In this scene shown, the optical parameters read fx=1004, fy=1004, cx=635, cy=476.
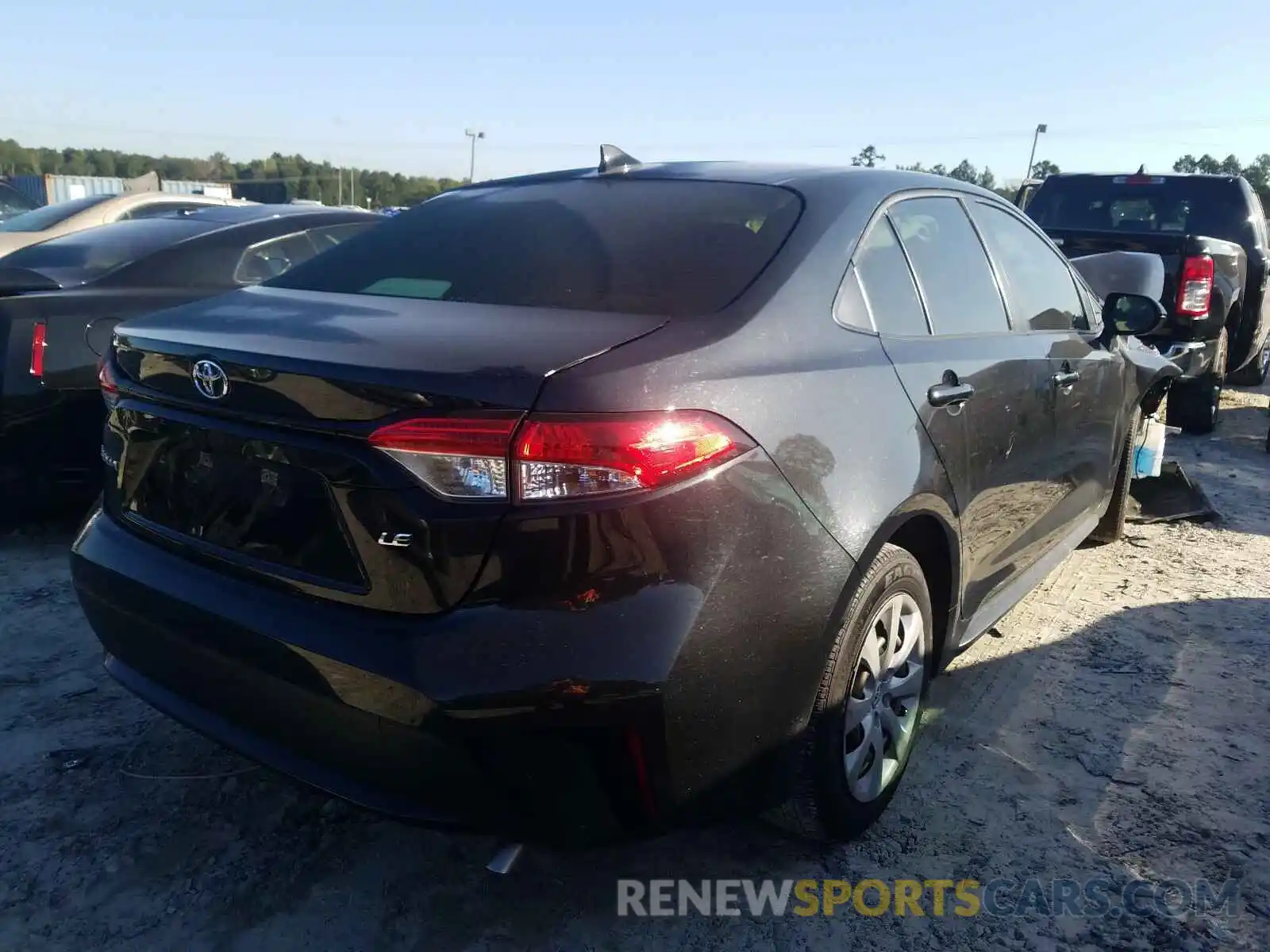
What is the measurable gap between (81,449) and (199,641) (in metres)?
2.44

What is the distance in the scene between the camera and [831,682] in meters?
2.16

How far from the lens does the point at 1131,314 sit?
12.5 feet

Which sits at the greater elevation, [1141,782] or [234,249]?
[234,249]

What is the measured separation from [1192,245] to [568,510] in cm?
650

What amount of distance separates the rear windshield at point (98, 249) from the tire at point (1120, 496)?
14.5 ft

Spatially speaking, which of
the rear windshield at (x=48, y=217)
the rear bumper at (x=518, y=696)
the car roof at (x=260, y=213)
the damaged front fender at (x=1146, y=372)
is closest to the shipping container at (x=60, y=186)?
the rear windshield at (x=48, y=217)

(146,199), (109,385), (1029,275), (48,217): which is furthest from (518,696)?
(146,199)

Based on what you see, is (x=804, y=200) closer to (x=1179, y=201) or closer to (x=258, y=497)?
(x=258, y=497)

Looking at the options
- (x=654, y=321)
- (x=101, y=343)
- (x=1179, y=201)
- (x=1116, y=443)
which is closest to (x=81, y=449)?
(x=101, y=343)

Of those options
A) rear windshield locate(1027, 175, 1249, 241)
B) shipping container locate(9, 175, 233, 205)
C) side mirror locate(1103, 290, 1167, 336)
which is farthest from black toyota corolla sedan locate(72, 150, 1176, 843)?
shipping container locate(9, 175, 233, 205)

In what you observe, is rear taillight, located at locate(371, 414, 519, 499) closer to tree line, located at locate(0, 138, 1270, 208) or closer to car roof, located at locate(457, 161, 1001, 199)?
car roof, located at locate(457, 161, 1001, 199)

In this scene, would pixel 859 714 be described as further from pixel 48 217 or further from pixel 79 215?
pixel 48 217

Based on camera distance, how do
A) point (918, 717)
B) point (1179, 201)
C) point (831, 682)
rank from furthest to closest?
point (1179, 201) < point (918, 717) < point (831, 682)

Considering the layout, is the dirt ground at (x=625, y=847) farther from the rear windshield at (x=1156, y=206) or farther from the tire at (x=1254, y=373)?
the tire at (x=1254, y=373)
